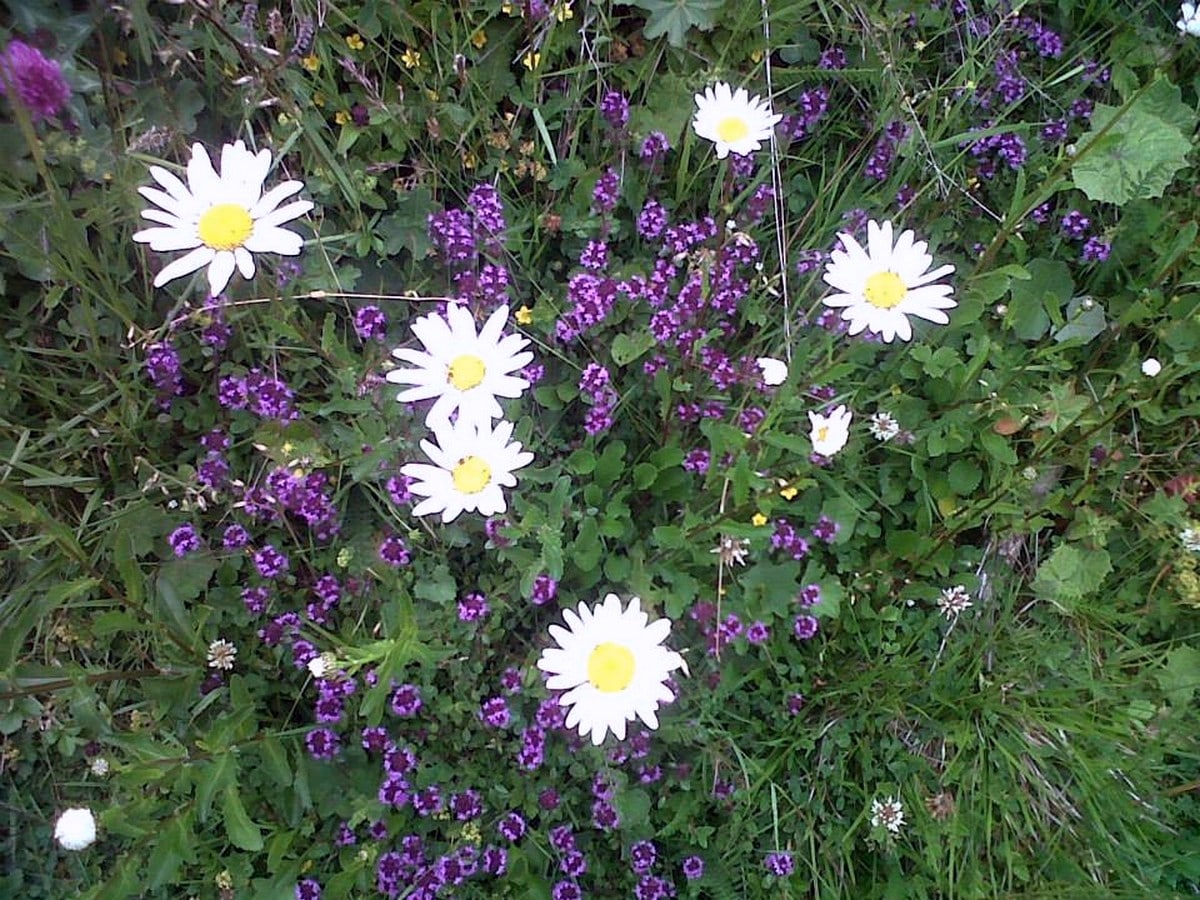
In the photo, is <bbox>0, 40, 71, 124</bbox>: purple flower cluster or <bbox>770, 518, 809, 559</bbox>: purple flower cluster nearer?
<bbox>0, 40, 71, 124</bbox>: purple flower cluster

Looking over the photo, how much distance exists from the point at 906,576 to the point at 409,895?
1.35 m

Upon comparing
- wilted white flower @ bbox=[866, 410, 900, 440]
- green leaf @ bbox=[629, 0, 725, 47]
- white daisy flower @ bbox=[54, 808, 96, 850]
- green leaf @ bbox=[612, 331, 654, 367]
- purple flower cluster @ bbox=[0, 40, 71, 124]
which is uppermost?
green leaf @ bbox=[629, 0, 725, 47]

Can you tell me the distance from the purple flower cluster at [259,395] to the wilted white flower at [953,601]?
1.58 m

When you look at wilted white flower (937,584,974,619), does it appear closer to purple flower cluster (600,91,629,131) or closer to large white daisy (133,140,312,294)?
purple flower cluster (600,91,629,131)

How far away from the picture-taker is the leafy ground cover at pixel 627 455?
213 cm

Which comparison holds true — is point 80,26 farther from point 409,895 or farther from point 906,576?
point 906,576

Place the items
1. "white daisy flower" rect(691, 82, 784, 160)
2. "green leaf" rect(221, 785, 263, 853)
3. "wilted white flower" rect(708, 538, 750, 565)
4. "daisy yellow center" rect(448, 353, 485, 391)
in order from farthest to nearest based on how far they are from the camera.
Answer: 1. "white daisy flower" rect(691, 82, 784, 160)
2. "wilted white flower" rect(708, 538, 750, 565)
3. "daisy yellow center" rect(448, 353, 485, 391)
4. "green leaf" rect(221, 785, 263, 853)

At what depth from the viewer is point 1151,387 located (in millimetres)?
2457

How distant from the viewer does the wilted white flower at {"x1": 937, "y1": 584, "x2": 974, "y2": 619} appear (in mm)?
2361

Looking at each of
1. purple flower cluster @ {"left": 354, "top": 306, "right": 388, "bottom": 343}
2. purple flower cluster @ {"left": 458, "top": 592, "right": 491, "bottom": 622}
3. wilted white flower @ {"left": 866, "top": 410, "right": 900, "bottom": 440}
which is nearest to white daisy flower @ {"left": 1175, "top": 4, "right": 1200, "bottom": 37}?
wilted white flower @ {"left": 866, "top": 410, "right": 900, "bottom": 440}

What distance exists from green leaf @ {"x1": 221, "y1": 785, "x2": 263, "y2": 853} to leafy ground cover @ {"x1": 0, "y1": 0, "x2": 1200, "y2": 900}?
179 millimetres

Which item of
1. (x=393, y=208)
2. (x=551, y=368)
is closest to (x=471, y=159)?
(x=393, y=208)

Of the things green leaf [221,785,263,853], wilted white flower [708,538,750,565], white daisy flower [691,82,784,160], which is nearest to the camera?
green leaf [221,785,263,853]

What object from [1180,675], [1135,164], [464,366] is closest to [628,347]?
[464,366]
